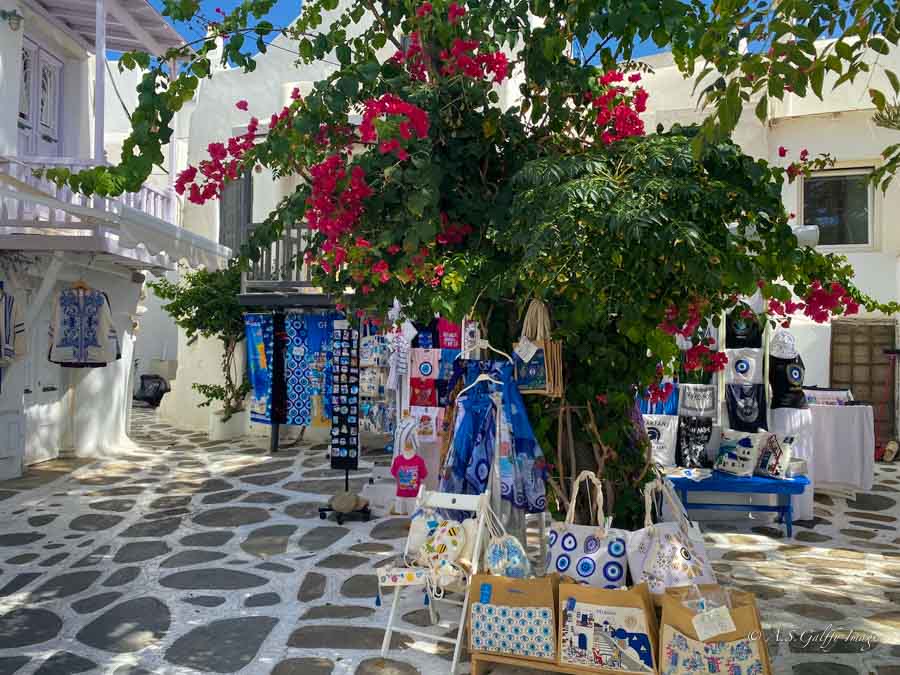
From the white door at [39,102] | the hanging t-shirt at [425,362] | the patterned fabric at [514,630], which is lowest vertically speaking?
the patterned fabric at [514,630]

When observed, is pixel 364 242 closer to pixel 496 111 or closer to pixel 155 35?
pixel 496 111

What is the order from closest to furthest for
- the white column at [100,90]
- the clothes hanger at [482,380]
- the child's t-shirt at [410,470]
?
the clothes hanger at [482,380], the child's t-shirt at [410,470], the white column at [100,90]

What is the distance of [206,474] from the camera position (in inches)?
387

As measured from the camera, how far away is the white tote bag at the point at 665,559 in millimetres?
3680

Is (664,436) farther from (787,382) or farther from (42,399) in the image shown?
(42,399)

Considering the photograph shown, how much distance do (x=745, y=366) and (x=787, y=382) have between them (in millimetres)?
569

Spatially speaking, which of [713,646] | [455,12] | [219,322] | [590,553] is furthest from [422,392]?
[219,322]

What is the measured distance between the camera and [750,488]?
277 inches

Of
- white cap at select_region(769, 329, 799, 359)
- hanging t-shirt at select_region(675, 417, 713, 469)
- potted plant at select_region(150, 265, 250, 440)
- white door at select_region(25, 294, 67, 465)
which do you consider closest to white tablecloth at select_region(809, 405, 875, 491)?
white cap at select_region(769, 329, 799, 359)

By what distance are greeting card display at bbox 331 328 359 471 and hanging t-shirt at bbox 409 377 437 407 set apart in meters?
1.18

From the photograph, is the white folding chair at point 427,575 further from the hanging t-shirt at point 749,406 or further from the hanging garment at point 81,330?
the hanging garment at point 81,330

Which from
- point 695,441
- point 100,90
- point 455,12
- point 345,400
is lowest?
point 695,441

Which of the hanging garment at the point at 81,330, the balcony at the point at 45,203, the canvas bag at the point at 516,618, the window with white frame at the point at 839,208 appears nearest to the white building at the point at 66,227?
the balcony at the point at 45,203

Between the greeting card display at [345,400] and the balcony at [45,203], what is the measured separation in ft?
8.99
